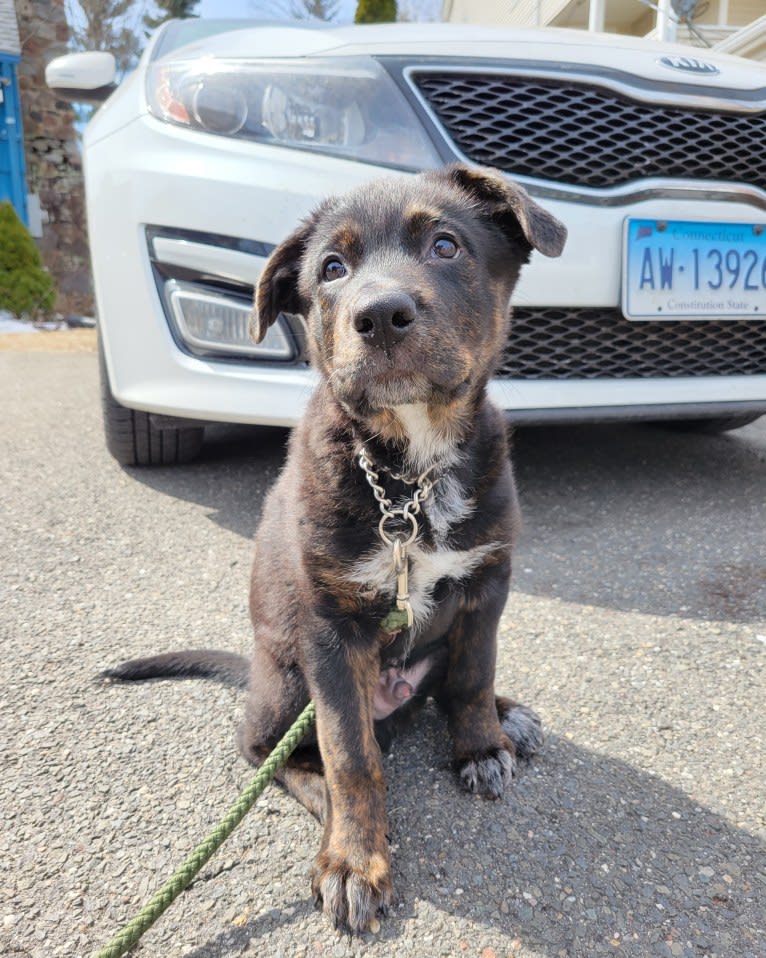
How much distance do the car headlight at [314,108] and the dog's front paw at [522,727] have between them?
6.18 ft

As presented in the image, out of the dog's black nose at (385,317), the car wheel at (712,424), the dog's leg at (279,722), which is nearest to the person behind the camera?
→ the dog's black nose at (385,317)

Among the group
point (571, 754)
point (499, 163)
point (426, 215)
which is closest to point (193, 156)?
point (499, 163)

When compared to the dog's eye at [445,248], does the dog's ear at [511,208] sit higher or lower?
higher

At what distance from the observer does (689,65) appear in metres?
3.10

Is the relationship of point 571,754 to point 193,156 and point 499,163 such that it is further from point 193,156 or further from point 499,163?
point 193,156

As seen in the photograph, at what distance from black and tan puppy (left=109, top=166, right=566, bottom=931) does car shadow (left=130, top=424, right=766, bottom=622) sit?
94 centimetres

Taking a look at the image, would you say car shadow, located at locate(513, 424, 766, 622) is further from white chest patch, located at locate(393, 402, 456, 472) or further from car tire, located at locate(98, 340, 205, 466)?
car tire, located at locate(98, 340, 205, 466)

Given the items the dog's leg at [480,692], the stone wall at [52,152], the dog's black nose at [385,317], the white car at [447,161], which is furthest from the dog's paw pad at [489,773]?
the stone wall at [52,152]

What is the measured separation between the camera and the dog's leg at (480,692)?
1.75 m

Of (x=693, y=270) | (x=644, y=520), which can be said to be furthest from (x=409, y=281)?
(x=644, y=520)

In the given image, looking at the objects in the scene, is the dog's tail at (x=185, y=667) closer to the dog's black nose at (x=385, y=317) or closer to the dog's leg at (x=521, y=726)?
the dog's leg at (x=521, y=726)

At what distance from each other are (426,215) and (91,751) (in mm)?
1470

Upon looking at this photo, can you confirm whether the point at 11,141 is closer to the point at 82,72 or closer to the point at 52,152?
the point at 52,152

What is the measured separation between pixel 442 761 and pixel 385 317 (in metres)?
1.04
